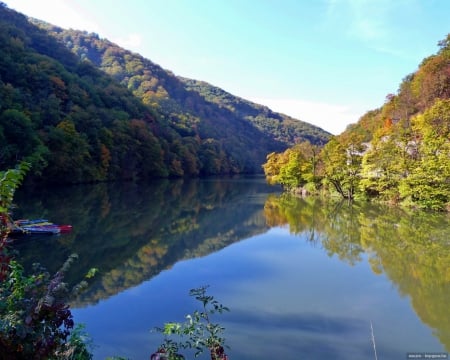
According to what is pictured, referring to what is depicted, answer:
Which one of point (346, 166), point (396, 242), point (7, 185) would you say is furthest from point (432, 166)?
point (7, 185)

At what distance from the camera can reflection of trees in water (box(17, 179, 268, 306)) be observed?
450 inches

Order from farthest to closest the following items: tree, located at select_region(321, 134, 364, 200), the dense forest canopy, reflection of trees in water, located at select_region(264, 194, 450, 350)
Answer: tree, located at select_region(321, 134, 364, 200) < the dense forest canopy < reflection of trees in water, located at select_region(264, 194, 450, 350)

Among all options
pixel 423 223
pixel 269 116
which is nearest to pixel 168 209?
pixel 423 223

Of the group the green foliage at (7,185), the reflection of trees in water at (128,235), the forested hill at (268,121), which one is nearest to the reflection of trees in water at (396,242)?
the reflection of trees in water at (128,235)

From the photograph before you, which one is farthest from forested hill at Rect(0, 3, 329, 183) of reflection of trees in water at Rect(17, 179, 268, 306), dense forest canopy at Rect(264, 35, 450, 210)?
dense forest canopy at Rect(264, 35, 450, 210)

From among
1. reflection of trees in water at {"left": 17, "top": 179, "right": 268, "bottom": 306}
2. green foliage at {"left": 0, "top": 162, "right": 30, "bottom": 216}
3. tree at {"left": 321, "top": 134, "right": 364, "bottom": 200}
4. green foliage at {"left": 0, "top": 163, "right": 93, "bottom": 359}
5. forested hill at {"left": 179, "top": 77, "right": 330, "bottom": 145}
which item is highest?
forested hill at {"left": 179, "top": 77, "right": 330, "bottom": 145}

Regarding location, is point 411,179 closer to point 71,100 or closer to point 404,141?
point 404,141

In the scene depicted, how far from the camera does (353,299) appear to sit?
962 cm

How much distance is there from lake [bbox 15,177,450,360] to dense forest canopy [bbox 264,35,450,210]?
2988 mm

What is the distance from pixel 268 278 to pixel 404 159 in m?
19.6

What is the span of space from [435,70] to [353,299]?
36626 millimetres

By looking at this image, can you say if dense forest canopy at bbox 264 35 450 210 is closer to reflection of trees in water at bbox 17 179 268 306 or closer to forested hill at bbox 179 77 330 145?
reflection of trees in water at bbox 17 179 268 306

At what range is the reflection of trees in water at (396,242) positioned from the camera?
9.49 meters

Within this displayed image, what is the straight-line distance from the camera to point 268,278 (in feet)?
37.1
